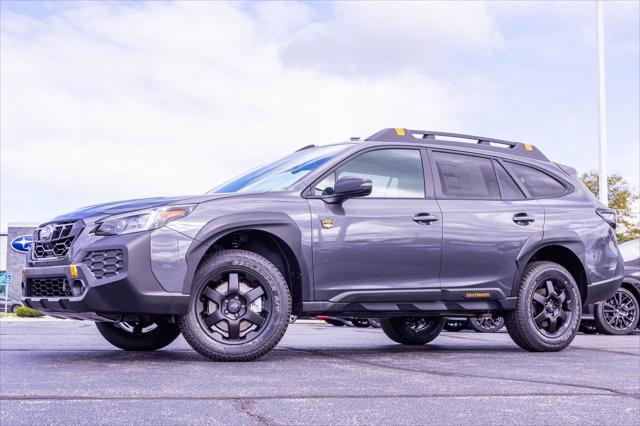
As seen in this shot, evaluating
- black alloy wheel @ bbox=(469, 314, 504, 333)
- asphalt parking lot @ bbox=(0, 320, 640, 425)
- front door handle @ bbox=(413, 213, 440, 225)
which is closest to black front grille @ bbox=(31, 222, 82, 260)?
asphalt parking lot @ bbox=(0, 320, 640, 425)

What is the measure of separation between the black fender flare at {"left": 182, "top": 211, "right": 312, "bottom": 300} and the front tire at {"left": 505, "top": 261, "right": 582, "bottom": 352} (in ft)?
6.68

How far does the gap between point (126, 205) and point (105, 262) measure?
0.46 meters

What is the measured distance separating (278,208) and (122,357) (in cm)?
156

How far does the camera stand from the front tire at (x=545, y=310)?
23.4 feet

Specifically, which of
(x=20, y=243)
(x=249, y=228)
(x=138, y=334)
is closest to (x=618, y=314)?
(x=138, y=334)

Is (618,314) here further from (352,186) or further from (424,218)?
(352,186)

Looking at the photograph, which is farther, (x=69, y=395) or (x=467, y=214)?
(x=467, y=214)

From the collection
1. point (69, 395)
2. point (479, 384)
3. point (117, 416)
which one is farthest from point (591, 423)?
point (69, 395)

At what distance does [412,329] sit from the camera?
8516 millimetres

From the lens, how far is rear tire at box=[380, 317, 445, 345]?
8.49 meters

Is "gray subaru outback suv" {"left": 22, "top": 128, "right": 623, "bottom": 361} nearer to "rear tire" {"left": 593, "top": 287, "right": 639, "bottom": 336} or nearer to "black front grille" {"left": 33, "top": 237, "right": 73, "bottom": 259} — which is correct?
"black front grille" {"left": 33, "top": 237, "right": 73, "bottom": 259}

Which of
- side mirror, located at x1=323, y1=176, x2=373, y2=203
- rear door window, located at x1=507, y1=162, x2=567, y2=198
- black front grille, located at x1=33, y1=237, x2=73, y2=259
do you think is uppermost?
rear door window, located at x1=507, y1=162, x2=567, y2=198

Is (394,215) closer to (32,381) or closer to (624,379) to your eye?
(624,379)

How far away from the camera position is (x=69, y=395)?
3891 mm
